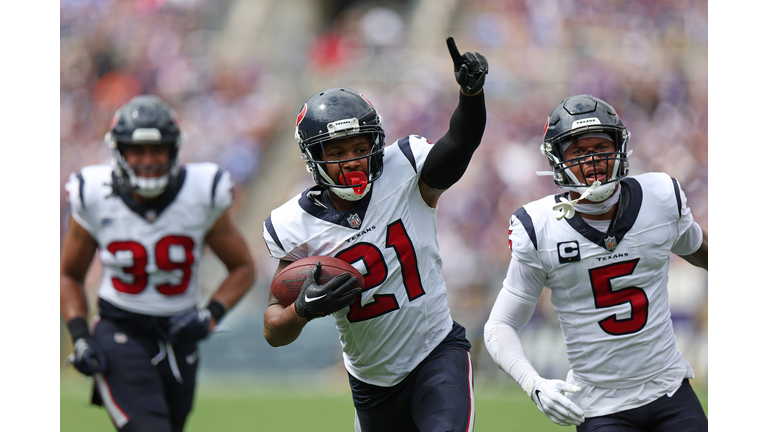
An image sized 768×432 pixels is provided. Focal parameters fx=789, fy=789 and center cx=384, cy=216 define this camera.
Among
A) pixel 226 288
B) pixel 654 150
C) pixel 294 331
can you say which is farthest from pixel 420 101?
pixel 294 331

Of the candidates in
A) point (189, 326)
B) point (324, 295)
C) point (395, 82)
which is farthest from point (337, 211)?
point (395, 82)

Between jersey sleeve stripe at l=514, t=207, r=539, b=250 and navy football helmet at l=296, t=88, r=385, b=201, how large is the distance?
2.05 feet

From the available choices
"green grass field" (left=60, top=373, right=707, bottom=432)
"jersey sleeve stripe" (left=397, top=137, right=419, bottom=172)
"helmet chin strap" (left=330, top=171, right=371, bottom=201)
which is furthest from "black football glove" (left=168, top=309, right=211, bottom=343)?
"green grass field" (left=60, top=373, right=707, bottom=432)

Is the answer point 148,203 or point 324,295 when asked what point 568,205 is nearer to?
point 324,295

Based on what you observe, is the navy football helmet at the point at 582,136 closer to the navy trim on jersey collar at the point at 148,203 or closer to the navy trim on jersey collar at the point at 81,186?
the navy trim on jersey collar at the point at 148,203

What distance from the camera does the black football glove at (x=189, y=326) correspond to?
4289 mm

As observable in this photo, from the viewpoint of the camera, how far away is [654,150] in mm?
10109

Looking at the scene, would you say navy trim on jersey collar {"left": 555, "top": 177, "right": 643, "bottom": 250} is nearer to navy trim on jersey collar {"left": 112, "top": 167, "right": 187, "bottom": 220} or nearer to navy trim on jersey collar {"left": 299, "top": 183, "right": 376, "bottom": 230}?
navy trim on jersey collar {"left": 299, "top": 183, "right": 376, "bottom": 230}

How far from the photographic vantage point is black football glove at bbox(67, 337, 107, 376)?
13.2 ft

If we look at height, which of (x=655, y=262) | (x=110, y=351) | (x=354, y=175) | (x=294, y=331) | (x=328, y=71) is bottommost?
(x=110, y=351)

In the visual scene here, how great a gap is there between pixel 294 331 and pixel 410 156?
2.90 feet

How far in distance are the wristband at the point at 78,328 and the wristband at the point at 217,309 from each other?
26.6 inches

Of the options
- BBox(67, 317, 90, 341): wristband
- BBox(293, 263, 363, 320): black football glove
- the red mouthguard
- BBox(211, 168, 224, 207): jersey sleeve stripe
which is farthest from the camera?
BBox(211, 168, 224, 207): jersey sleeve stripe

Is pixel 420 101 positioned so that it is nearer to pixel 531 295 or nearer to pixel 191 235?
pixel 191 235
